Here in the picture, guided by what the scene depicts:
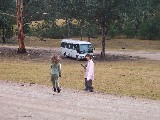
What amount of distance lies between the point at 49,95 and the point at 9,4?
4636cm

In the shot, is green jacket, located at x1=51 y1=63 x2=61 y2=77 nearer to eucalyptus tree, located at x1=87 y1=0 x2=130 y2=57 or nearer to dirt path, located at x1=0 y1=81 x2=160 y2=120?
dirt path, located at x1=0 y1=81 x2=160 y2=120

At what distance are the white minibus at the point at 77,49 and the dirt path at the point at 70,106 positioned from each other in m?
26.8

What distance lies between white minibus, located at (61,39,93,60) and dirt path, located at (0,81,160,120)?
2684 centimetres

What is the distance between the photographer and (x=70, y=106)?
1575 cm

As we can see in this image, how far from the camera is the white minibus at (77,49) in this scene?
47.0 metres

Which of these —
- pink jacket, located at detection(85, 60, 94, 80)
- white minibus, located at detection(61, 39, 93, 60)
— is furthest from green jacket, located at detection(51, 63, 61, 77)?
white minibus, located at detection(61, 39, 93, 60)

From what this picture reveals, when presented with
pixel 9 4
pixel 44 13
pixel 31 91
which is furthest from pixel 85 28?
pixel 31 91

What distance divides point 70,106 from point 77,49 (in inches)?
1251

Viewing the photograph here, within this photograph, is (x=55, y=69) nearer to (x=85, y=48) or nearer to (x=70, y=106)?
(x=70, y=106)

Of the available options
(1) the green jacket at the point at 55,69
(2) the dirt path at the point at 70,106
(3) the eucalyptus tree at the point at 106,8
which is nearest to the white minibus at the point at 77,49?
(3) the eucalyptus tree at the point at 106,8

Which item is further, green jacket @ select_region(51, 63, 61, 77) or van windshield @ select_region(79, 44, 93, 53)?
van windshield @ select_region(79, 44, 93, 53)

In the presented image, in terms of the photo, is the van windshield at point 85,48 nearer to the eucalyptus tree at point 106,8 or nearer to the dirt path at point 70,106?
the eucalyptus tree at point 106,8

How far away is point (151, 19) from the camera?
77.8 m

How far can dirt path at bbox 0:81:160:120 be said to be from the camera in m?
13.9
